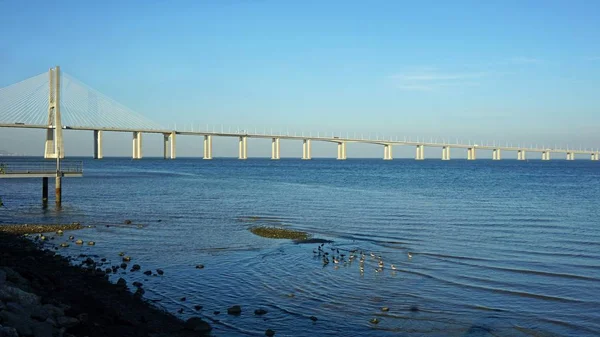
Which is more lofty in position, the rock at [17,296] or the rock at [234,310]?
the rock at [17,296]

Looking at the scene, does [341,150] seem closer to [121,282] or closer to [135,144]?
[135,144]

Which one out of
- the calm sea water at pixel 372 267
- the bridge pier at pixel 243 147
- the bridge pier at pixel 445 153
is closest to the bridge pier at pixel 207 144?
the bridge pier at pixel 243 147

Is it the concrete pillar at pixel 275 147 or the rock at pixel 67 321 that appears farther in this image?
the concrete pillar at pixel 275 147

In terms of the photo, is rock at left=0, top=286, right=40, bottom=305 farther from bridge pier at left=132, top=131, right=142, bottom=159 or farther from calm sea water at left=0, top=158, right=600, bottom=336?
bridge pier at left=132, top=131, right=142, bottom=159

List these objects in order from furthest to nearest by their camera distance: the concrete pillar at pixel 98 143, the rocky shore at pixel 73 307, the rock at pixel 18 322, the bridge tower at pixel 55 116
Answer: the concrete pillar at pixel 98 143
the bridge tower at pixel 55 116
the rocky shore at pixel 73 307
the rock at pixel 18 322

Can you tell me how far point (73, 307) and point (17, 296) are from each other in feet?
2.79

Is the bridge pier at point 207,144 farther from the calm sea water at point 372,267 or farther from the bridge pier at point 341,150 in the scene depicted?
the calm sea water at point 372,267

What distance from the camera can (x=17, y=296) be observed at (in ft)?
23.5

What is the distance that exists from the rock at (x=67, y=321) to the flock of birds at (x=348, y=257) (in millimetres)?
6799

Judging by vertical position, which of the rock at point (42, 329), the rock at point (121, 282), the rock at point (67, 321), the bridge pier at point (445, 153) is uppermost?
the bridge pier at point (445, 153)

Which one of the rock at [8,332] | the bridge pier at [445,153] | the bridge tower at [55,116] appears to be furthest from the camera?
the bridge pier at [445,153]

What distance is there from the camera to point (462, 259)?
46.4ft

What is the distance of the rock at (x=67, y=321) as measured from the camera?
6.86 meters

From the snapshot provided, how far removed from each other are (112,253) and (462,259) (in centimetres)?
864
